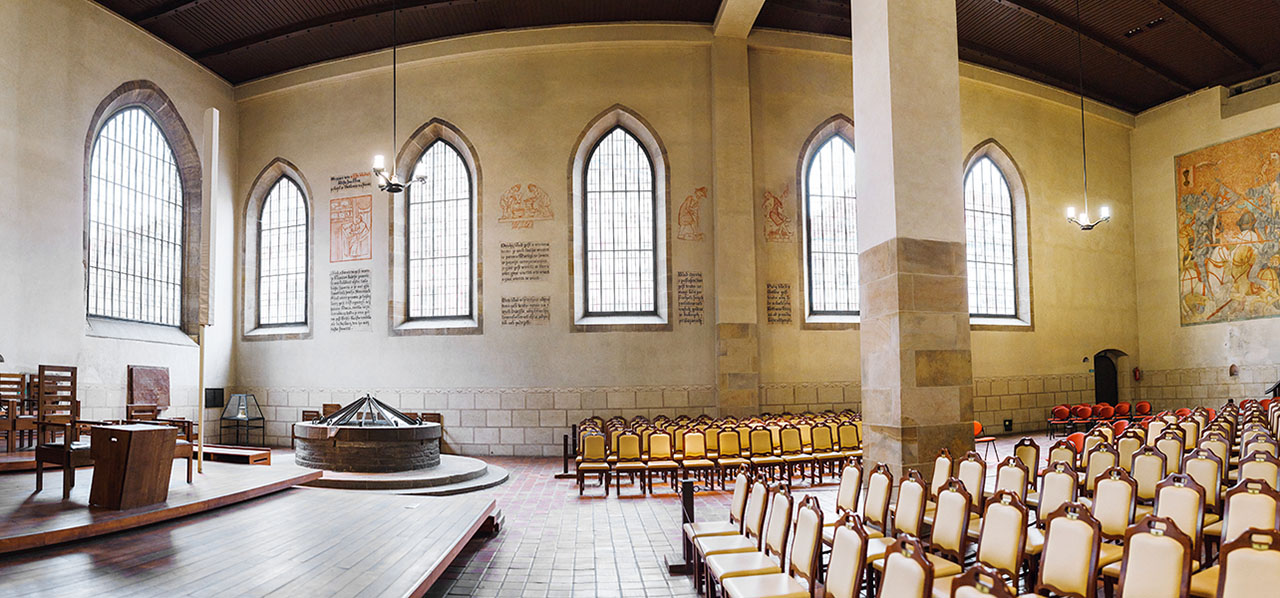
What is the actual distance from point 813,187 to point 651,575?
1070cm

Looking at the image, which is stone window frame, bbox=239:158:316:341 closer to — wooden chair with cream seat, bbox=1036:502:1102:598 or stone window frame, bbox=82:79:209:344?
stone window frame, bbox=82:79:209:344

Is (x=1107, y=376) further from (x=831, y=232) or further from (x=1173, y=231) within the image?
(x=831, y=232)

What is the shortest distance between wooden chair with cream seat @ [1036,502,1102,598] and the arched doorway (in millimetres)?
15989

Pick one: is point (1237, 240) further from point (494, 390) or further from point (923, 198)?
point (494, 390)

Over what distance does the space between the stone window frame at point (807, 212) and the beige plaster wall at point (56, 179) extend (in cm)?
1205

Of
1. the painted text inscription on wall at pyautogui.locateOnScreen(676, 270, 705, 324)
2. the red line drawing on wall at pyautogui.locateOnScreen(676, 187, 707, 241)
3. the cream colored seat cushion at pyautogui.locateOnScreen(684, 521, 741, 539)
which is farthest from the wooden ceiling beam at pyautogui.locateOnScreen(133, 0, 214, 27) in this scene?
the cream colored seat cushion at pyautogui.locateOnScreen(684, 521, 741, 539)

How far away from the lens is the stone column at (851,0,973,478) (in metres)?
7.42

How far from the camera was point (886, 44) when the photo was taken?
7867 mm

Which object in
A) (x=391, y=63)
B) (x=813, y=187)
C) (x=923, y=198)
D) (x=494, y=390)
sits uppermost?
(x=391, y=63)

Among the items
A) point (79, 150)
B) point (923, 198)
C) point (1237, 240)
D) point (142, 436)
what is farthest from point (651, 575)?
point (1237, 240)

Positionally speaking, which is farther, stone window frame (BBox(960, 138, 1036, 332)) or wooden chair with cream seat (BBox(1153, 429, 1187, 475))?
stone window frame (BBox(960, 138, 1036, 332))

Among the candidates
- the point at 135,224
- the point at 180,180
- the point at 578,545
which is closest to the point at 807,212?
the point at 578,545

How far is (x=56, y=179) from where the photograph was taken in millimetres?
11359

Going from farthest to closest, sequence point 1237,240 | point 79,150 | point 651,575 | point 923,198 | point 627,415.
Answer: point 1237,240 → point 627,415 → point 79,150 → point 923,198 → point 651,575
